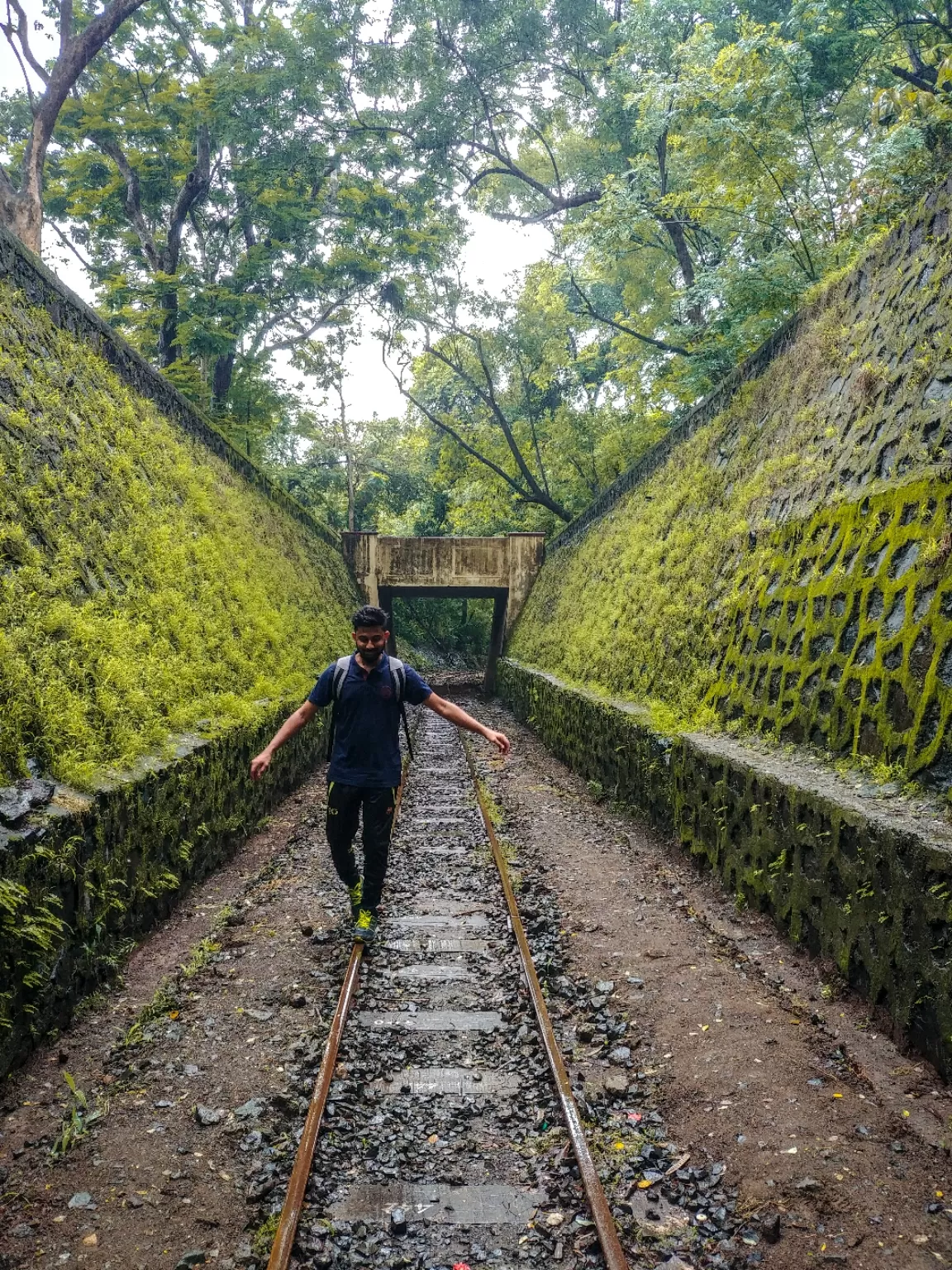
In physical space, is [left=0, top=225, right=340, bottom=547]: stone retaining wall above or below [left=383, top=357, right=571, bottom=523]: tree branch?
below

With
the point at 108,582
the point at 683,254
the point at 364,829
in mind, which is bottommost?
the point at 364,829

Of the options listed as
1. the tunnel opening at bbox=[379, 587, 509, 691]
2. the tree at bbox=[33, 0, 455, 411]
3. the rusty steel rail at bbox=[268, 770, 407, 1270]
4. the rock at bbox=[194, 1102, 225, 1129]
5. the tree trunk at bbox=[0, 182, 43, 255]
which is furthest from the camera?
the tunnel opening at bbox=[379, 587, 509, 691]

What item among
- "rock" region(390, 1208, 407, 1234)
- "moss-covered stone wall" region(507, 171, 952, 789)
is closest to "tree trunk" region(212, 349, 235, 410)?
"moss-covered stone wall" region(507, 171, 952, 789)

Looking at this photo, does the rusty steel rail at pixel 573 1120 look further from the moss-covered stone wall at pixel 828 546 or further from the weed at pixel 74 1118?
the moss-covered stone wall at pixel 828 546

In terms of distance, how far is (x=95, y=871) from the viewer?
466 cm

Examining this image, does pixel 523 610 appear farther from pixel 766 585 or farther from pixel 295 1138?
pixel 295 1138

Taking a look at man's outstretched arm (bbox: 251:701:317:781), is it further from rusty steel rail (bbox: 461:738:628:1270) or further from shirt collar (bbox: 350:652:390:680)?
rusty steel rail (bbox: 461:738:628:1270)

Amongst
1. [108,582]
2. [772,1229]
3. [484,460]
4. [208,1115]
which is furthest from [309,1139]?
[484,460]

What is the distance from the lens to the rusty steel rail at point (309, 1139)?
2.72 meters

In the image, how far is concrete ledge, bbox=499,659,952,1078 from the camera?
366cm

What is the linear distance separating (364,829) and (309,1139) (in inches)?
92.2

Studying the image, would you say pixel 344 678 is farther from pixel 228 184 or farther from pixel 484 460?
pixel 484 460

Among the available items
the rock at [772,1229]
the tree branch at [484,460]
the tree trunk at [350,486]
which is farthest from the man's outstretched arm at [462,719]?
the tree trunk at [350,486]

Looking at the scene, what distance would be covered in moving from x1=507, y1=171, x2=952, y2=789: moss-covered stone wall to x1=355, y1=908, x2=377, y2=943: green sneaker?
3.37 metres
